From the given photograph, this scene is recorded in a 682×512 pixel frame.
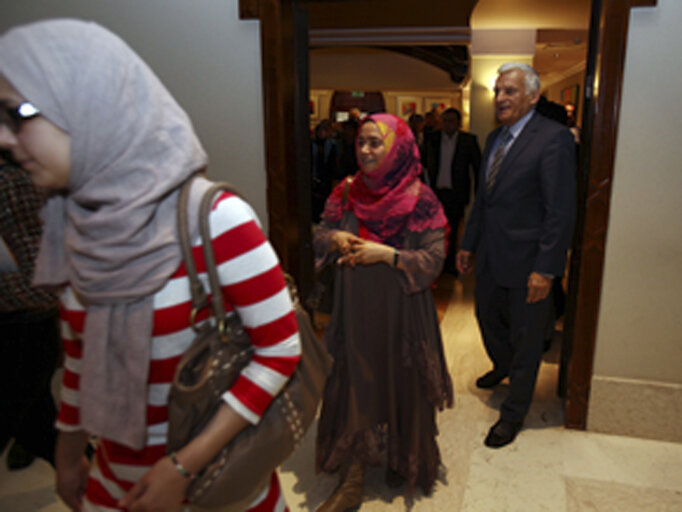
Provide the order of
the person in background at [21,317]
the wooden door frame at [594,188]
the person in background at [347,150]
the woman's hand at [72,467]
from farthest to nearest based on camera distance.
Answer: the person in background at [347,150] < the wooden door frame at [594,188] < the person in background at [21,317] < the woman's hand at [72,467]

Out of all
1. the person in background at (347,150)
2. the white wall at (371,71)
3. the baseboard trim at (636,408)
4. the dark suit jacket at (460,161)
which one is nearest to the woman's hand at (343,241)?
the baseboard trim at (636,408)

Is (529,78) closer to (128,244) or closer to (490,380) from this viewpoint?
(490,380)

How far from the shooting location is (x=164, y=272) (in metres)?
0.80

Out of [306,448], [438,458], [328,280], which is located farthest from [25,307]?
[438,458]

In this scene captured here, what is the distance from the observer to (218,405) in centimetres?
86

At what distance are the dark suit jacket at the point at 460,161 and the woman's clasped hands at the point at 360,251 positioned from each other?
379cm

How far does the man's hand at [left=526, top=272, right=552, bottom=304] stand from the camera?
7.90 feet

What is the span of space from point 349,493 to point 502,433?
0.89 meters

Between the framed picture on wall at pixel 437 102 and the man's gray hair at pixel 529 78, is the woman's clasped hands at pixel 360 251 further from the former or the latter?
the framed picture on wall at pixel 437 102

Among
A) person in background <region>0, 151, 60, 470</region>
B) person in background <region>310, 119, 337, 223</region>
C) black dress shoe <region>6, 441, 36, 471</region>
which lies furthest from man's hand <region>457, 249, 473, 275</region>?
person in background <region>310, 119, 337, 223</region>

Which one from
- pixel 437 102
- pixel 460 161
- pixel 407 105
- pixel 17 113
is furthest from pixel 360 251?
pixel 437 102

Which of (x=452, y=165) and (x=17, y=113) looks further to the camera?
(x=452, y=165)

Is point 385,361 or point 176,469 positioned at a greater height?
point 176,469

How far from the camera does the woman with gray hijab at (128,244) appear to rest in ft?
2.40
